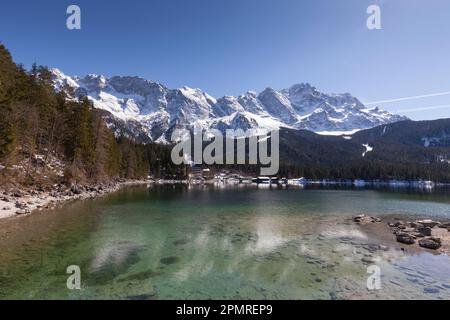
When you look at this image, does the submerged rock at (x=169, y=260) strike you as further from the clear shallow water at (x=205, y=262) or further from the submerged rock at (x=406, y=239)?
the submerged rock at (x=406, y=239)

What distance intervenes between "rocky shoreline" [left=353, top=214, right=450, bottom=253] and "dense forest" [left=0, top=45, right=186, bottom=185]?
57.1 meters

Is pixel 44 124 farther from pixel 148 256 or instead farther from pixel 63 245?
pixel 148 256

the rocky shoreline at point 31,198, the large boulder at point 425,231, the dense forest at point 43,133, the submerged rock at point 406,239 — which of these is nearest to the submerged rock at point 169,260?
the submerged rock at point 406,239

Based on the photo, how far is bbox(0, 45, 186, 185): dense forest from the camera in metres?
51.0

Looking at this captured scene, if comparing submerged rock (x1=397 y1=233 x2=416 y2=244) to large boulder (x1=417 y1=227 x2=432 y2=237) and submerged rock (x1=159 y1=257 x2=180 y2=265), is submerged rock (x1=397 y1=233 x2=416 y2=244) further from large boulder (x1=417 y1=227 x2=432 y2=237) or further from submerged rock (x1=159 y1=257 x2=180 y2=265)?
submerged rock (x1=159 y1=257 x2=180 y2=265)

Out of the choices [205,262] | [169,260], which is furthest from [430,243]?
[169,260]

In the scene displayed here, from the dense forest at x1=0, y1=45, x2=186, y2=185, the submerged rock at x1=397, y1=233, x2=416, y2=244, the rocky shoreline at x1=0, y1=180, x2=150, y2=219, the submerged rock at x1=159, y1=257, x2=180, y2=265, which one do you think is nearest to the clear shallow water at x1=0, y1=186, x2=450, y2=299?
the submerged rock at x1=159, y1=257, x2=180, y2=265

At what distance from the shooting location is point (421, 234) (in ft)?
108

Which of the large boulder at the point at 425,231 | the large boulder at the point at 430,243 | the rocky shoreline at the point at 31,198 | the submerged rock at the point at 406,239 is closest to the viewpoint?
the large boulder at the point at 430,243

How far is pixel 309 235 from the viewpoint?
3297 cm

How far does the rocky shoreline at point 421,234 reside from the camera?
28406 mm

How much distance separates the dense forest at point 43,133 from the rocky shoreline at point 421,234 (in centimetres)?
5705
